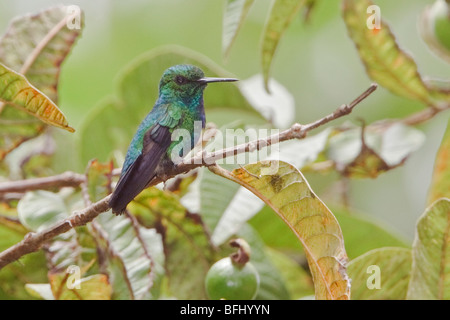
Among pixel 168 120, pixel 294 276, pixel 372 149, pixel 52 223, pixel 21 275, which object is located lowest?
pixel 294 276

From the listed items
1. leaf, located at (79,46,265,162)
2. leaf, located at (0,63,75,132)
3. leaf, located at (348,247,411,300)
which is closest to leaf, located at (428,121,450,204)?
leaf, located at (348,247,411,300)

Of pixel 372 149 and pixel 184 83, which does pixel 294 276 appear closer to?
pixel 372 149

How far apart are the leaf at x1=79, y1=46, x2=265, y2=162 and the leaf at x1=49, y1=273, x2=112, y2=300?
0.44 m

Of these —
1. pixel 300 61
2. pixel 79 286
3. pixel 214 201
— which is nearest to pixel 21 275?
pixel 79 286

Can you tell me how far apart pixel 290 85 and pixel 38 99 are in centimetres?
314

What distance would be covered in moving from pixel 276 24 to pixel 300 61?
280 centimetres

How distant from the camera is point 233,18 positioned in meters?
1.41

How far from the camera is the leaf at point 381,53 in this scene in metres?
1.76

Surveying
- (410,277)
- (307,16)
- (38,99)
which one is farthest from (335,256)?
(307,16)

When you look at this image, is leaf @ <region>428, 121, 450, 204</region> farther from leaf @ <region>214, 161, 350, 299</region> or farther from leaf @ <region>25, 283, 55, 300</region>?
leaf @ <region>25, 283, 55, 300</region>

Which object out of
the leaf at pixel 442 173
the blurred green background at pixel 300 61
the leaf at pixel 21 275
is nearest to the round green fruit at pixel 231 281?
the leaf at pixel 21 275

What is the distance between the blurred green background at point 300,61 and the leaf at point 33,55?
126 cm

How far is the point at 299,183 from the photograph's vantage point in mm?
1120

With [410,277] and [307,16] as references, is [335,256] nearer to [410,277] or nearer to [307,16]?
[410,277]
